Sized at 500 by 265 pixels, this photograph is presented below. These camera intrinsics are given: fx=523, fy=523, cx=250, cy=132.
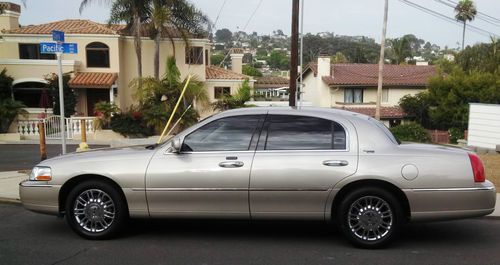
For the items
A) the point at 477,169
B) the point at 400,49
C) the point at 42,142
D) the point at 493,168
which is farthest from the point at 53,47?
the point at 400,49

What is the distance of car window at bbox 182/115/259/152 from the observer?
5711 mm

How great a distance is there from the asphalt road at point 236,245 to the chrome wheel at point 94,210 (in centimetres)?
19

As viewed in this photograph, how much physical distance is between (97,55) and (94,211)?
82.1ft

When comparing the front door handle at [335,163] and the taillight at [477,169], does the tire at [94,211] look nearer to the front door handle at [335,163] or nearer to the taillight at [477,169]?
the front door handle at [335,163]

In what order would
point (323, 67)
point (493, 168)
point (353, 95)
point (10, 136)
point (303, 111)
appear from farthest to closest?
point (323, 67) < point (353, 95) < point (10, 136) < point (493, 168) < point (303, 111)

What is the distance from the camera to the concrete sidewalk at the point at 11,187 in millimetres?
8027

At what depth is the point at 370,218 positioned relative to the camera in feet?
18.0

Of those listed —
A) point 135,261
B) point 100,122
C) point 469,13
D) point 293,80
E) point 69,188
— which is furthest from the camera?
point 469,13

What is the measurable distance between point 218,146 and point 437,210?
7.87ft

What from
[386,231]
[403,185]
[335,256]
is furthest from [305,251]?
[403,185]

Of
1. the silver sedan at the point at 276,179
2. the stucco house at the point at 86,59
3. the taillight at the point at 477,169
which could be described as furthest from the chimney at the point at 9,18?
the taillight at the point at 477,169

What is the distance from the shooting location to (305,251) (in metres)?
5.48

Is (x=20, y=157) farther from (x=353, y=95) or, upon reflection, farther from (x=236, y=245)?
(x=353, y=95)

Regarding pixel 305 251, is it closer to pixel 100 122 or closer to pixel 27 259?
pixel 27 259
